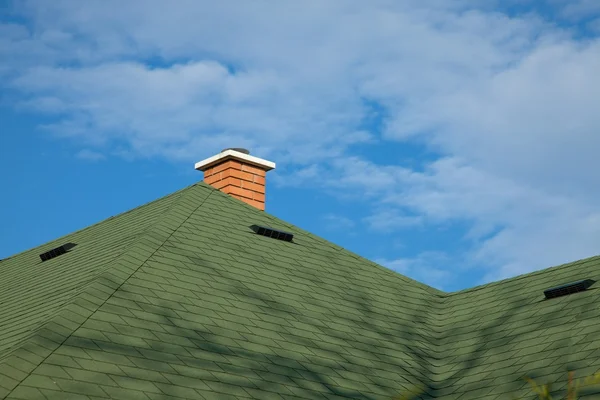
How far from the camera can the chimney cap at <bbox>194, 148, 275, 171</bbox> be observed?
20.8 meters

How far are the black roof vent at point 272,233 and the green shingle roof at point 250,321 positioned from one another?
0.19 metres

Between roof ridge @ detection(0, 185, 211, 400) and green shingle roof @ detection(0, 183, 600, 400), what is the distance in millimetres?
26

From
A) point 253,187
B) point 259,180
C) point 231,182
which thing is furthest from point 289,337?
point 259,180

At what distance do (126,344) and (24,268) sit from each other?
789 cm

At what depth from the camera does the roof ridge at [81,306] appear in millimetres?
10133

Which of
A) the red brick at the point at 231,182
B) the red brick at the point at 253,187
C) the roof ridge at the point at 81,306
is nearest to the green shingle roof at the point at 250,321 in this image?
the roof ridge at the point at 81,306

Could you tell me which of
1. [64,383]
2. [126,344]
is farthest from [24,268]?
[64,383]

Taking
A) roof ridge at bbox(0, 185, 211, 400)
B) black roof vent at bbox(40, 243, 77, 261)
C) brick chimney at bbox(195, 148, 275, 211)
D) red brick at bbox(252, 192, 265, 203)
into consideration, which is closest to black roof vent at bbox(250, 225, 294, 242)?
roof ridge at bbox(0, 185, 211, 400)

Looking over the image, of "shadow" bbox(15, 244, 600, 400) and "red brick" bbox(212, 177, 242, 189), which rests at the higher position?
"red brick" bbox(212, 177, 242, 189)

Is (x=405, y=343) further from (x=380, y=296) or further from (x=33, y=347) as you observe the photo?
(x=33, y=347)

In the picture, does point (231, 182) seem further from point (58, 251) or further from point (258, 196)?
point (58, 251)

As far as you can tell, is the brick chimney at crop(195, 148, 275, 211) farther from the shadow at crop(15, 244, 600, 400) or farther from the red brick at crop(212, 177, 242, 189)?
the shadow at crop(15, 244, 600, 400)

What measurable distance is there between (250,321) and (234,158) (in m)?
7.81

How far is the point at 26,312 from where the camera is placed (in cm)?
1363
